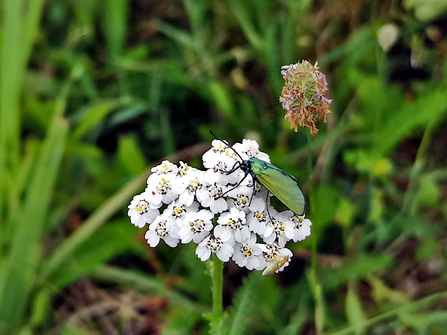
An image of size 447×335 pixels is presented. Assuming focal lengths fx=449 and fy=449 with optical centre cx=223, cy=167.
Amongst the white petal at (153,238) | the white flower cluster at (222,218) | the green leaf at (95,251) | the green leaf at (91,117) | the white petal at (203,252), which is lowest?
the white petal at (203,252)

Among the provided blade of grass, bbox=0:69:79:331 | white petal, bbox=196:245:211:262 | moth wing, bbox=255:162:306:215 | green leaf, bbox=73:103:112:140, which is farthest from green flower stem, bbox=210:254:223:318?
green leaf, bbox=73:103:112:140

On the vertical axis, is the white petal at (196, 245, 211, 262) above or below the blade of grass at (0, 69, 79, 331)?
below

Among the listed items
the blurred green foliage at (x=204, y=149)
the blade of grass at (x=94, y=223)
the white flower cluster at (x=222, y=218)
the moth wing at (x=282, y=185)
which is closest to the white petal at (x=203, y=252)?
the white flower cluster at (x=222, y=218)

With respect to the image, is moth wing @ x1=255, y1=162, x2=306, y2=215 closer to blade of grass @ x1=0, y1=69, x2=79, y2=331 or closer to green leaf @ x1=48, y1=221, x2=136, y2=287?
green leaf @ x1=48, y1=221, x2=136, y2=287

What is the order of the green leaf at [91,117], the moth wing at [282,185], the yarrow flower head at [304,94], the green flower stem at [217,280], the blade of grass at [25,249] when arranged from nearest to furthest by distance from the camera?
the moth wing at [282,185]
the yarrow flower head at [304,94]
the green flower stem at [217,280]
the blade of grass at [25,249]
the green leaf at [91,117]

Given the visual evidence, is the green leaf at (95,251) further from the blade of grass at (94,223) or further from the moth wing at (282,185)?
the moth wing at (282,185)

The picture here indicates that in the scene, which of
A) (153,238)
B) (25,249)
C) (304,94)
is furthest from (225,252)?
(25,249)

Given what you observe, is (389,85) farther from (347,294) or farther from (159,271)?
(159,271)
